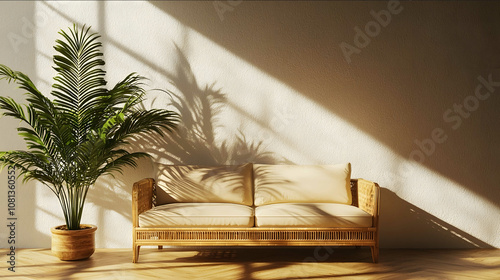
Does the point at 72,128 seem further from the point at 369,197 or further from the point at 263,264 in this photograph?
the point at 369,197

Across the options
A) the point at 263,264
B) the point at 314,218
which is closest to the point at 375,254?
the point at 314,218

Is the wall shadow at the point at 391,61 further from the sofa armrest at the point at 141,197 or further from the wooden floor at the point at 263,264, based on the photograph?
the sofa armrest at the point at 141,197

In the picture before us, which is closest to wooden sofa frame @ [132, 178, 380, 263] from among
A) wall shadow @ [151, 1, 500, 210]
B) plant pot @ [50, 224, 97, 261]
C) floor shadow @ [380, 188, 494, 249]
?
plant pot @ [50, 224, 97, 261]

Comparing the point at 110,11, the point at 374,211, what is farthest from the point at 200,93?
the point at 374,211

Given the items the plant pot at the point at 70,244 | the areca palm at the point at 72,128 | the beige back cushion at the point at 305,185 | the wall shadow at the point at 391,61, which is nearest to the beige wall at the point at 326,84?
the wall shadow at the point at 391,61

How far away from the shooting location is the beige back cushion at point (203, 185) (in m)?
3.74

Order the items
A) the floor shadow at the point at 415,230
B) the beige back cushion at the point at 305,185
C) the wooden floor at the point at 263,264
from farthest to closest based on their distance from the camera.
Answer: the floor shadow at the point at 415,230 → the beige back cushion at the point at 305,185 → the wooden floor at the point at 263,264

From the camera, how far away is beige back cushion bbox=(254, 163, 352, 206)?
3711 millimetres

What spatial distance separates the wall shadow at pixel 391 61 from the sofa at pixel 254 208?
80 cm

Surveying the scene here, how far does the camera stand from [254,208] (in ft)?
12.2

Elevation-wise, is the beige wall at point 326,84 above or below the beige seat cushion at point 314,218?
above

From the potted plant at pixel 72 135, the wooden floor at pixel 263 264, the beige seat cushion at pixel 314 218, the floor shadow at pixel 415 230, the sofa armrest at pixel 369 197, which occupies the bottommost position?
the wooden floor at pixel 263 264

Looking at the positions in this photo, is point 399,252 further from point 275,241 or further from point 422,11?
point 422,11

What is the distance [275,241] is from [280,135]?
1.20 metres
